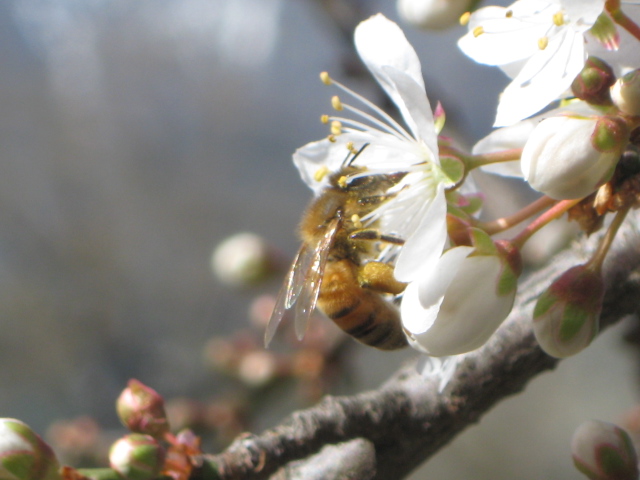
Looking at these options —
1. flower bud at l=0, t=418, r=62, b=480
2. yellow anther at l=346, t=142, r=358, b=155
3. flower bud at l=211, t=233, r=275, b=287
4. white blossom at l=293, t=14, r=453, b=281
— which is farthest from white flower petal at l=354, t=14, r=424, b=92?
flower bud at l=211, t=233, r=275, b=287

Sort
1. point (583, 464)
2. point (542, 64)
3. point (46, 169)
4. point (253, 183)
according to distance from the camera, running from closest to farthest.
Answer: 1. point (542, 64)
2. point (583, 464)
3. point (46, 169)
4. point (253, 183)

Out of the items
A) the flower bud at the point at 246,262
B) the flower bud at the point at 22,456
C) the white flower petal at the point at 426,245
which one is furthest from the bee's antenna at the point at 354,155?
the flower bud at the point at 246,262

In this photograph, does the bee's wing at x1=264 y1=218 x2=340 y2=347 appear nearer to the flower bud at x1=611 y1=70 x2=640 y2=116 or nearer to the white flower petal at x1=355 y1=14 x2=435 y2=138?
the white flower petal at x1=355 y1=14 x2=435 y2=138

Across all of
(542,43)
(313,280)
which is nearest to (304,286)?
(313,280)

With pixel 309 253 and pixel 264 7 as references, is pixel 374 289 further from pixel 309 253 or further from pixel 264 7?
pixel 264 7

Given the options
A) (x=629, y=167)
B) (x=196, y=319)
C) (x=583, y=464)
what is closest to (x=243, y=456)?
(x=583, y=464)

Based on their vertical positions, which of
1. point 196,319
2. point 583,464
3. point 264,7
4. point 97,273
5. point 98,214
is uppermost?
point 264,7
